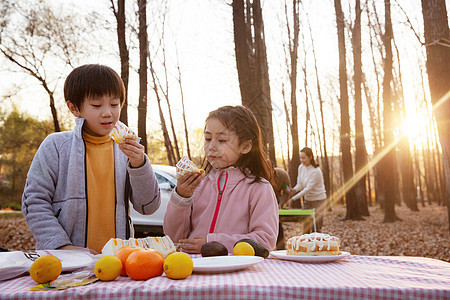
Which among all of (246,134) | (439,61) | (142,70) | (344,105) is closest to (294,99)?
(344,105)

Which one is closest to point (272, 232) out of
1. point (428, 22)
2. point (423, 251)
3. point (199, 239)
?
point (199, 239)

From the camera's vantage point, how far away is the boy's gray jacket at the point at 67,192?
79.1 inches

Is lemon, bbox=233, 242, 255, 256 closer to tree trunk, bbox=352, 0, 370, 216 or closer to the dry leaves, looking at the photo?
the dry leaves

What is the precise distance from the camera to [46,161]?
2209 millimetres

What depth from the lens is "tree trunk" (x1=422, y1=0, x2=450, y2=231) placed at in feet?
25.1

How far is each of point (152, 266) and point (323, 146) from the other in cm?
2745

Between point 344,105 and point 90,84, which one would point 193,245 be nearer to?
point 90,84

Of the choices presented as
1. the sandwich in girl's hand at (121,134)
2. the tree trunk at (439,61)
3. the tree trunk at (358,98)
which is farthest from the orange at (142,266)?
the tree trunk at (358,98)

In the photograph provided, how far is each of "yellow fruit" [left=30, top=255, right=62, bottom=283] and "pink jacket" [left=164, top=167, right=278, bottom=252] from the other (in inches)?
41.5

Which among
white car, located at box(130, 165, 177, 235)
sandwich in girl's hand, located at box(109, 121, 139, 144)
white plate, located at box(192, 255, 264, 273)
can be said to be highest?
sandwich in girl's hand, located at box(109, 121, 139, 144)

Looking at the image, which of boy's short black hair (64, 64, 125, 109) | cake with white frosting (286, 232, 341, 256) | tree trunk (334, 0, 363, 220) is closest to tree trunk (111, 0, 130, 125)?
tree trunk (334, 0, 363, 220)

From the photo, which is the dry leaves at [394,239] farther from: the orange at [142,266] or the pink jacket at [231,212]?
the orange at [142,266]

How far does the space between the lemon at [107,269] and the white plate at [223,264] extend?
25 centimetres

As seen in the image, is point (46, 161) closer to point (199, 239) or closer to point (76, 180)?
point (76, 180)
